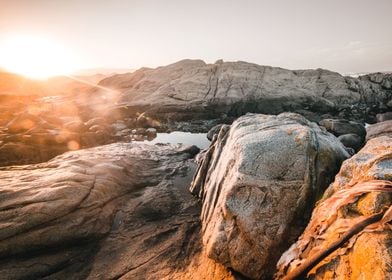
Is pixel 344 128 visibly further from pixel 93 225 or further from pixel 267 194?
pixel 93 225

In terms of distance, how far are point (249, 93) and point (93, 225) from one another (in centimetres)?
3225

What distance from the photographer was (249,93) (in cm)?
3819

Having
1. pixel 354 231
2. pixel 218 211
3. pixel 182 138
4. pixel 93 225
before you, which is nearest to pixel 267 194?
pixel 218 211

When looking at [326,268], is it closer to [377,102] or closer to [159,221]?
[159,221]

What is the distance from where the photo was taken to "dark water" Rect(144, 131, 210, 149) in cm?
2427

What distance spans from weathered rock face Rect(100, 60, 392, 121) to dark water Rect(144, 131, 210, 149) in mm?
7129

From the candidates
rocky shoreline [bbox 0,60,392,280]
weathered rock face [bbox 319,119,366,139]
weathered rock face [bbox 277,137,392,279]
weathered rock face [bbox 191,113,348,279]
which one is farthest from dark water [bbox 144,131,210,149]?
weathered rock face [bbox 277,137,392,279]

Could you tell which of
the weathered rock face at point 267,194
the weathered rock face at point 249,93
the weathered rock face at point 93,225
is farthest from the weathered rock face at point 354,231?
the weathered rock face at point 249,93

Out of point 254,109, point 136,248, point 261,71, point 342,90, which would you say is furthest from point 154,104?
point 136,248

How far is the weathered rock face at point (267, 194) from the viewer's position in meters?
6.38

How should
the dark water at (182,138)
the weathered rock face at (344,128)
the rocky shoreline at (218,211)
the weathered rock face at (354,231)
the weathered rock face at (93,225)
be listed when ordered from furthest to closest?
the dark water at (182,138), the weathered rock face at (344,128), the weathered rock face at (93,225), the rocky shoreline at (218,211), the weathered rock face at (354,231)

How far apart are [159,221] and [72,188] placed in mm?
3379

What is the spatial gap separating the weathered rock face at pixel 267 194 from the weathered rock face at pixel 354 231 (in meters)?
0.74

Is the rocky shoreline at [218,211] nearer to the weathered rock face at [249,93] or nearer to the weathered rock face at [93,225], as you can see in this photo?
the weathered rock face at [93,225]
